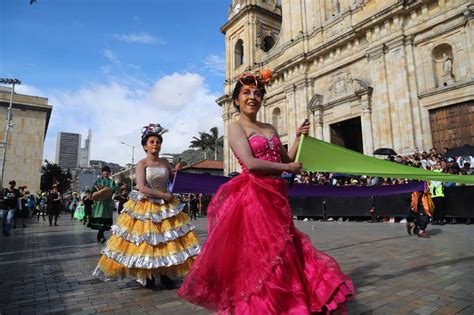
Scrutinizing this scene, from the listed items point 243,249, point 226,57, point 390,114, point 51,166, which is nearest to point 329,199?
point 390,114

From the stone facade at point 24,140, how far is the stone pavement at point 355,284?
129 ft

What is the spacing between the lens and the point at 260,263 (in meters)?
2.07

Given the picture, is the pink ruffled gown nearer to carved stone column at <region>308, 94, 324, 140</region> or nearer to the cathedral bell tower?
carved stone column at <region>308, 94, 324, 140</region>

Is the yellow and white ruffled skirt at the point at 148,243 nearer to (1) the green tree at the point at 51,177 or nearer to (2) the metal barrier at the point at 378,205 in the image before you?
Answer: (2) the metal barrier at the point at 378,205

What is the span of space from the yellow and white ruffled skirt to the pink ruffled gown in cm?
193

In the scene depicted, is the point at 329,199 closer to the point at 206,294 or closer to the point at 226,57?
the point at 206,294

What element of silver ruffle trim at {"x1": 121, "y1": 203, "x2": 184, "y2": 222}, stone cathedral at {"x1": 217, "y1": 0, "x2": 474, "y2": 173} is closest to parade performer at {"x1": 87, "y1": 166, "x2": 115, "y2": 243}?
silver ruffle trim at {"x1": 121, "y1": 203, "x2": 184, "y2": 222}

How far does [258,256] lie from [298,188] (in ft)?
10.8

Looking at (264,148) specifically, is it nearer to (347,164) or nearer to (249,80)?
(249,80)

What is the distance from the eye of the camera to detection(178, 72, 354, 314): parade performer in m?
1.99

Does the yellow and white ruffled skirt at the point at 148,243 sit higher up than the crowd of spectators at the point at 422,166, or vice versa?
the crowd of spectators at the point at 422,166

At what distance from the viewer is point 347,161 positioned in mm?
3455

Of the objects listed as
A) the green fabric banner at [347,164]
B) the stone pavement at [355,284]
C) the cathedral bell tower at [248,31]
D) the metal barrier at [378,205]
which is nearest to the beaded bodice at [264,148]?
the green fabric banner at [347,164]

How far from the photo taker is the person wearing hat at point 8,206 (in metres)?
11.4
